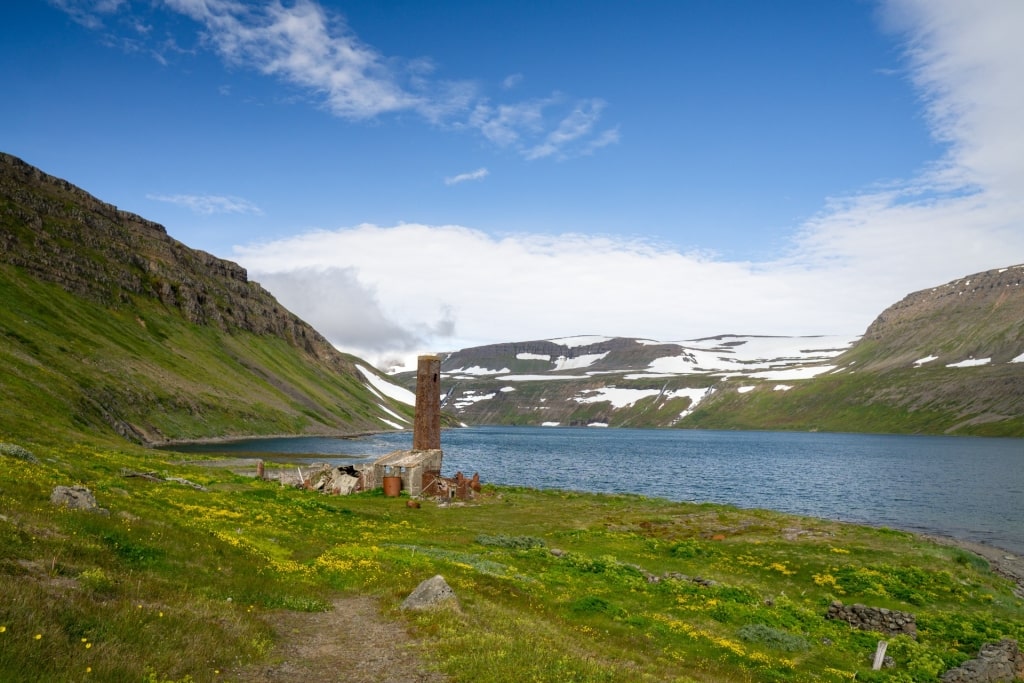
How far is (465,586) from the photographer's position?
23391 mm

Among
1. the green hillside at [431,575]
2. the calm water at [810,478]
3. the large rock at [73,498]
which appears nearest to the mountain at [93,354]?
the calm water at [810,478]

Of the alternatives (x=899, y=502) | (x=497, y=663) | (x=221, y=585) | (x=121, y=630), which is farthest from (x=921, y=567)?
(x=899, y=502)

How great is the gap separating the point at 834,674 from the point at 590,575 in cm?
1284

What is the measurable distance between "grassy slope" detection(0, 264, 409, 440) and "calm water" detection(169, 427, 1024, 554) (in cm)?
1199

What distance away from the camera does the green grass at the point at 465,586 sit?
13.0m

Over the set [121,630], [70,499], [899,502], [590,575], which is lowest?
[899,502]

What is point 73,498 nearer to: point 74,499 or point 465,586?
point 74,499

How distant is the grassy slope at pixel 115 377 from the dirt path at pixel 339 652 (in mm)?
45966

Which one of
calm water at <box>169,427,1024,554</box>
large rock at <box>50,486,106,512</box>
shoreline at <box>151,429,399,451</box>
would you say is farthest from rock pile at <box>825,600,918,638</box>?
shoreline at <box>151,429,399,451</box>

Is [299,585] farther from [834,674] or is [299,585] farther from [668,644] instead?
[834,674]

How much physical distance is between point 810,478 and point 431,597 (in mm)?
117379

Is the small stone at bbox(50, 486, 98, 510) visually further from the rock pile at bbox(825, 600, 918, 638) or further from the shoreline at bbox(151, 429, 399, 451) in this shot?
the shoreline at bbox(151, 429, 399, 451)

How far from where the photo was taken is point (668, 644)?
74.6 feet

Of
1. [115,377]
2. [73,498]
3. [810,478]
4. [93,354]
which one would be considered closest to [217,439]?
[115,377]
